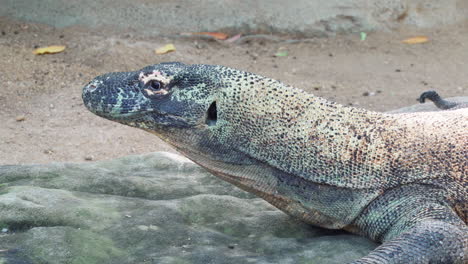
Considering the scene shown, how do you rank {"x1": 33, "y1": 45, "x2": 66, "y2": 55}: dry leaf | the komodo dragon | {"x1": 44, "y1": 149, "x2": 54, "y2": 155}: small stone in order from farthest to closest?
1. {"x1": 33, "y1": 45, "x2": 66, "y2": 55}: dry leaf
2. {"x1": 44, "y1": 149, "x2": 54, "y2": 155}: small stone
3. the komodo dragon

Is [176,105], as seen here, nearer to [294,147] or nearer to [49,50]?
[294,147]

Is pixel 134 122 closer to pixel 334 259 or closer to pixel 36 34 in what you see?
pixel 334 259

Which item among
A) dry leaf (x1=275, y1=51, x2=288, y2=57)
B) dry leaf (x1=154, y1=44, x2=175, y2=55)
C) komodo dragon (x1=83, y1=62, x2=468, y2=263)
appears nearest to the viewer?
komodo dragon (x1=83, y1=62, x2=468, y2=263)

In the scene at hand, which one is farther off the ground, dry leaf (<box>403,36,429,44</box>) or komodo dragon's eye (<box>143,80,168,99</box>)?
dry leaf (<box>403,36,429,44</box>)

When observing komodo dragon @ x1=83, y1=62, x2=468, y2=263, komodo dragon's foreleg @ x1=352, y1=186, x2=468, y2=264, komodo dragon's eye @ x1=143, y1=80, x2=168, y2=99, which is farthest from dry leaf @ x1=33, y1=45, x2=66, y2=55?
komodo dragon's foreleg @ x1=352, y1=186, x2=468, y2=264

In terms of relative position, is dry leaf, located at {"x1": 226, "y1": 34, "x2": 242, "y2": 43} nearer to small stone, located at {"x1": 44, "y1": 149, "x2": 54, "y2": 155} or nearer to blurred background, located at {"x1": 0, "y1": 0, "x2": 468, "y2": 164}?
blurred background, located at {"x1": 0, "y1": 0, "x2": 468, "y2": 164}

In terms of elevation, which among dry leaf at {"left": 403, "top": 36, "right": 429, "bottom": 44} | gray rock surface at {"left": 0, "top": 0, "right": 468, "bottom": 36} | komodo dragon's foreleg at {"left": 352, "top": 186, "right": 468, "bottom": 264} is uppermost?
gray rock surface at {"left": 0, "top": 0, "right": 468, "bottom": 36}
